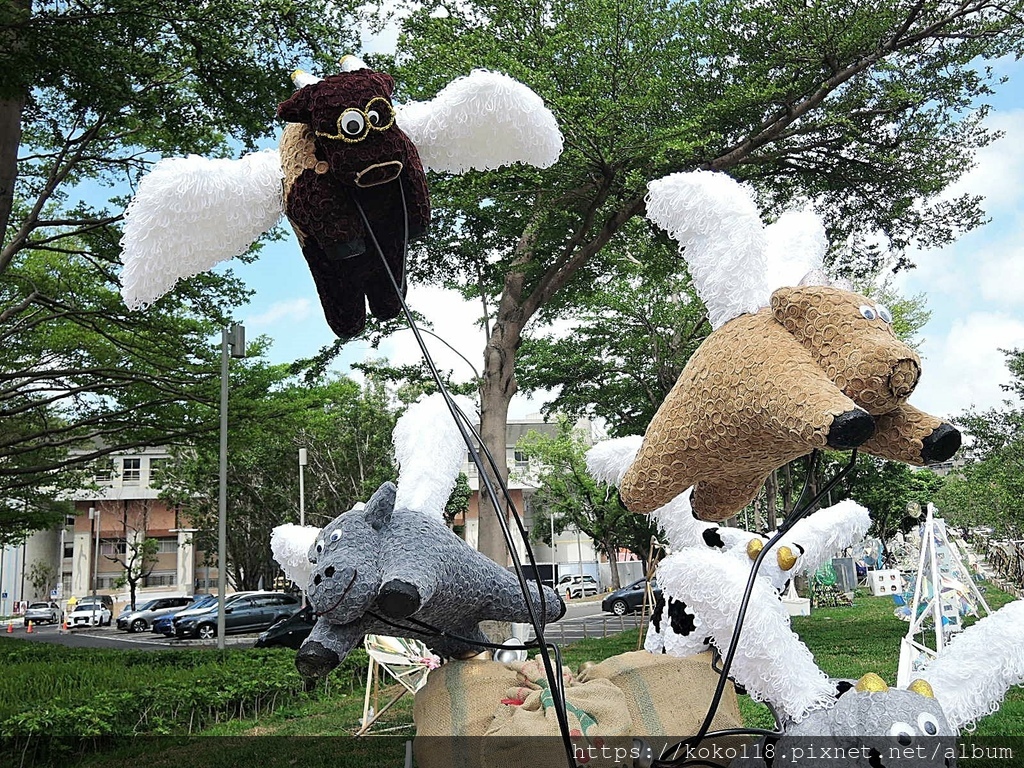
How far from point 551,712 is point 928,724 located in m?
0.99

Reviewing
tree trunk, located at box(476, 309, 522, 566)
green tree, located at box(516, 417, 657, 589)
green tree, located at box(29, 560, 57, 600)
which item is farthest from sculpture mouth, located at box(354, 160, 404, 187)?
green tree, located at box(29, 560, 57, 600)

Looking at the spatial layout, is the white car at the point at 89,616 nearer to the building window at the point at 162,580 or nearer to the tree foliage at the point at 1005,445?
the building window at the point at 162,580

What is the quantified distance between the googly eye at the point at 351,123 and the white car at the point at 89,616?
29.9 metres

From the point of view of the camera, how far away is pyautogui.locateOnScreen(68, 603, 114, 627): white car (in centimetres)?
2735

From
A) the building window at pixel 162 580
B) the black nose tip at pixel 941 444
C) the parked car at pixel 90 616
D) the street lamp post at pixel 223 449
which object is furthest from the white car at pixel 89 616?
the black nose tip at pixel 941 444

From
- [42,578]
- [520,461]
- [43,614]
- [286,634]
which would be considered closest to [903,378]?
[286,634]

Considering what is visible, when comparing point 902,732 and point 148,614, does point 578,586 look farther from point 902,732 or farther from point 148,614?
point 902,732

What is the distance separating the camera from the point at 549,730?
7.33 ft

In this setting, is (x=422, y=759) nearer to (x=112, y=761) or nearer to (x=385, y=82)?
(x=385, y=82)

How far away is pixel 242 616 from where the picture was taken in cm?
1914

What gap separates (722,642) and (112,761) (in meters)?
5.33

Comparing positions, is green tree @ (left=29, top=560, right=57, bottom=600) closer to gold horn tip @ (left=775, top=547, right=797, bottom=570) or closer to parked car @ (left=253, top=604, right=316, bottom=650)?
parked car @ (left=253, top=604, right=316, bottom=650)

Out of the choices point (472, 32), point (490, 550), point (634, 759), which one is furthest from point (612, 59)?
point (634, 759)

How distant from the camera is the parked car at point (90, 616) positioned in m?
27.4
